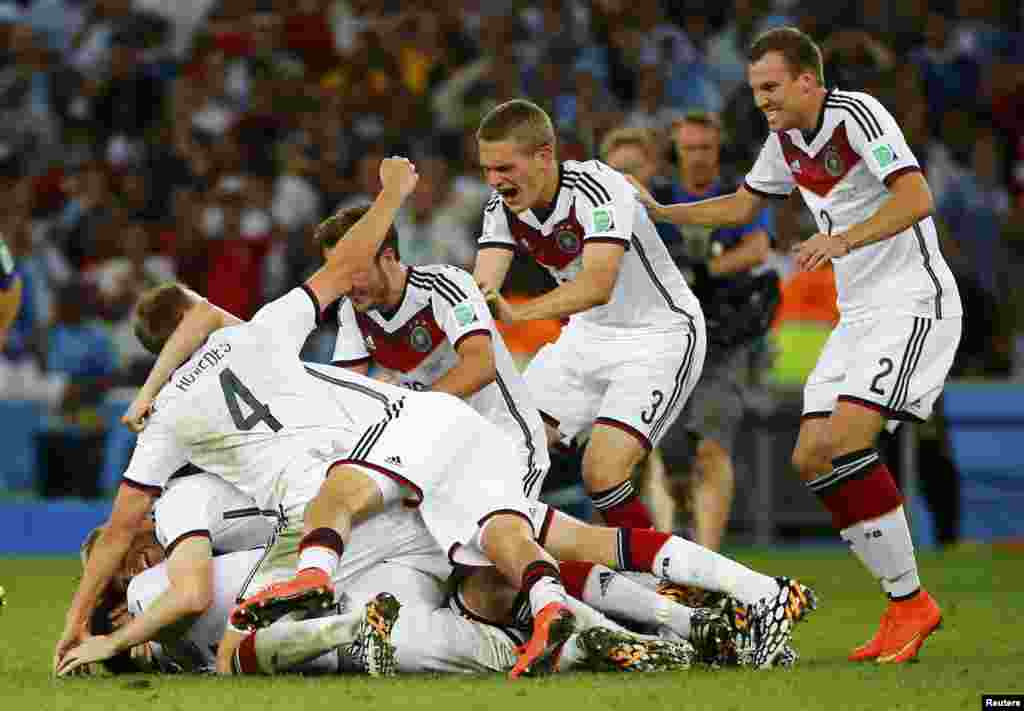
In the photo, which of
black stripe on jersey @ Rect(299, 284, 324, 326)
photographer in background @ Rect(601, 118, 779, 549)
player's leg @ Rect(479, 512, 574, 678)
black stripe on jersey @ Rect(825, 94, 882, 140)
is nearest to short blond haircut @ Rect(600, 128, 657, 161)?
photographer in background @ Rect(601, 118, 779, 549)

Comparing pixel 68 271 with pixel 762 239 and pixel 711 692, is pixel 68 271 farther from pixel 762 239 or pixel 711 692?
pixel 711 692

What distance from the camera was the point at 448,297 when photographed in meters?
7.31

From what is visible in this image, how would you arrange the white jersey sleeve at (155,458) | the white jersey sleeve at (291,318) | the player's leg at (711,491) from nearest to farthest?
the white jersey sleeve at (155,458) < the white jersey sleeve at (291,318) < the player's leg at (711,491)

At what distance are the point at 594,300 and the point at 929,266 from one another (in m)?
1.27

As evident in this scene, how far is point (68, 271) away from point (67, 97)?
227 centimetres

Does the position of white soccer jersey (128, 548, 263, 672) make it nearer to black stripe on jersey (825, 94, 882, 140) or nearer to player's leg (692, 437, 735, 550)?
black stripe on jersey (825, 94, 882, 140)

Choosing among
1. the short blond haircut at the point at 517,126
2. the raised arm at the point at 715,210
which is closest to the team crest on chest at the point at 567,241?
→ the raised arm at the point at 715,210

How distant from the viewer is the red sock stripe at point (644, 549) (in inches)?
254

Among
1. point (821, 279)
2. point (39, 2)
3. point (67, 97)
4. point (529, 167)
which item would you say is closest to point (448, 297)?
point (529, 167)

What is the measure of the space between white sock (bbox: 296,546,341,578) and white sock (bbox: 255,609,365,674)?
16 cm

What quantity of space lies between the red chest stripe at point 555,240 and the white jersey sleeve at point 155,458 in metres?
1.90

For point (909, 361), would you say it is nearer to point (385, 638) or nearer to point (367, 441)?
point (367, 441)

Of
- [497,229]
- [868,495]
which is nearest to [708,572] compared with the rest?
[868,495]

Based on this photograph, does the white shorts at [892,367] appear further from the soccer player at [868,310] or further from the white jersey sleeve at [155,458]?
the white jersey sleeve at [155,458]
